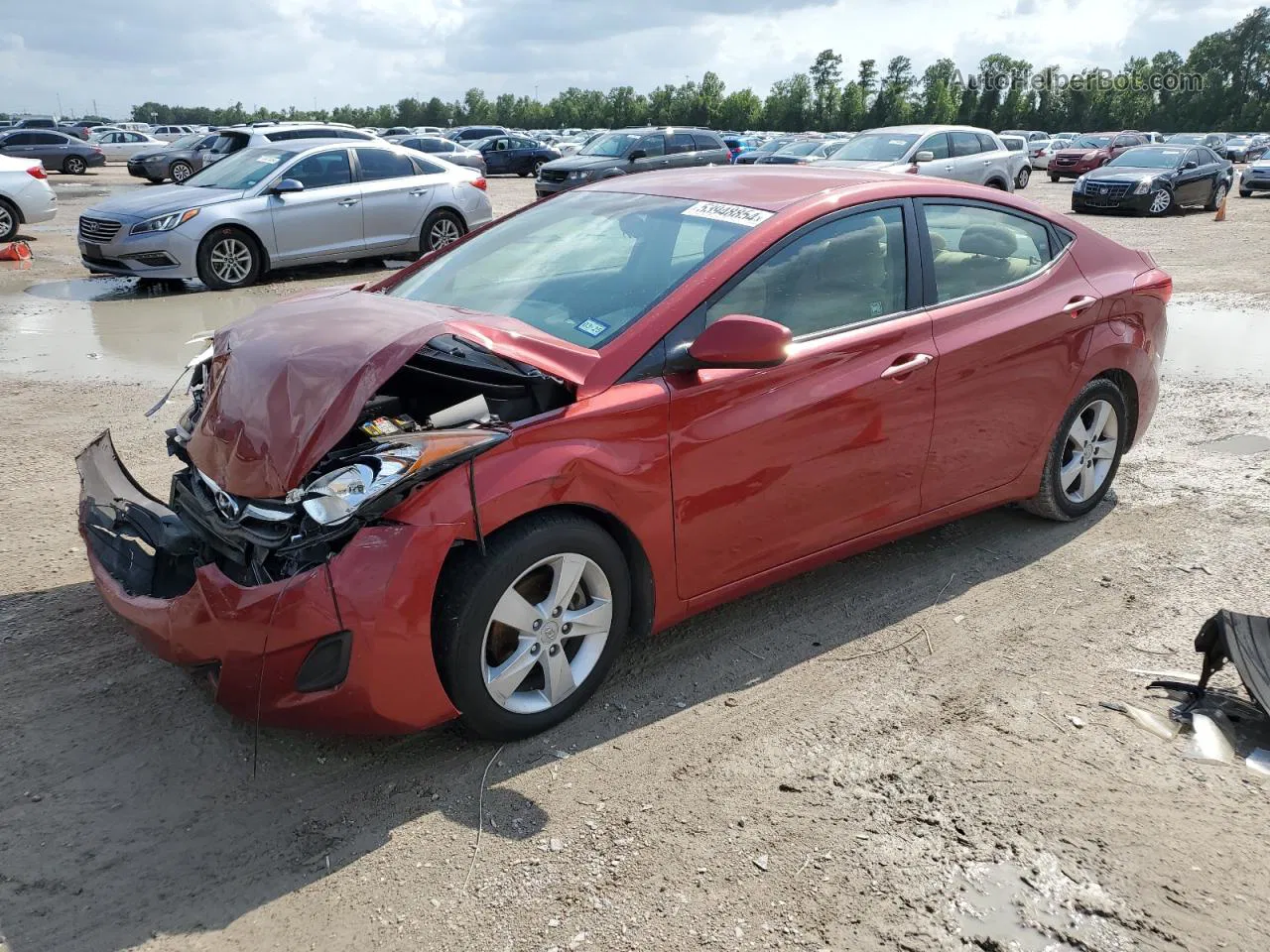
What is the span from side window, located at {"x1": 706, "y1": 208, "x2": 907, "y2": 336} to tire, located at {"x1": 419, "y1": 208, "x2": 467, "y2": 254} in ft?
32.4

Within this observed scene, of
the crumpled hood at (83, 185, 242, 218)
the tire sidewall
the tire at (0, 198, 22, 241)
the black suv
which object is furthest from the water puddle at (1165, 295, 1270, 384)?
the tire at (0, 198, 22, 241)

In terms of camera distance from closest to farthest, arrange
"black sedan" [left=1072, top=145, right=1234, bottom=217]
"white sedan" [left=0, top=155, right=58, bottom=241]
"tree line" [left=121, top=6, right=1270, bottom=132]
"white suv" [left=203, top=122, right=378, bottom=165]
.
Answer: "white sedan" [left=0, top=155, right=58, bottom=241] → "white suv" [left=203, top=122, right=378, bottom=165] → "black sedan" [left=1072, top=145, right=1234, bottom=217] → "tree line" [left=121, top=6, right=1270, bottom=132]

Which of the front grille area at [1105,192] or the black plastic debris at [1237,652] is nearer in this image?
the black plastic debris at [1237,652]

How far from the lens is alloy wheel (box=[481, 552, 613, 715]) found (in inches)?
123

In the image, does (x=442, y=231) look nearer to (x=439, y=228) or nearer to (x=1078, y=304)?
(x=439, y=228)

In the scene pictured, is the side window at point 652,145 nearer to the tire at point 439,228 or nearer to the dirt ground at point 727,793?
the tire at point 439,228

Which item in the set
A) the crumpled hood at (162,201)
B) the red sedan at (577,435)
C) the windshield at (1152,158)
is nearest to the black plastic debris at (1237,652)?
the red sedan at (577,435)

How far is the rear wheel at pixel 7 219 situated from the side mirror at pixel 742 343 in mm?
15094

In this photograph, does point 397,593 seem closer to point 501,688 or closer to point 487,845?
point 501,688

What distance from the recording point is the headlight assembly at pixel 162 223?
11.2m

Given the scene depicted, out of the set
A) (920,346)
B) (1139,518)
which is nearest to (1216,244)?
(1139,518)

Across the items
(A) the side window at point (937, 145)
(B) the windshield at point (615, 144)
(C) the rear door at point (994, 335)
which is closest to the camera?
(C) the rear door at point (994, 335)

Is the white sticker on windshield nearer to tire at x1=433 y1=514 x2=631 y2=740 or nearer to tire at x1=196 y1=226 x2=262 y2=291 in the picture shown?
tire at x1=433 y1=514 x2=631 y2=740

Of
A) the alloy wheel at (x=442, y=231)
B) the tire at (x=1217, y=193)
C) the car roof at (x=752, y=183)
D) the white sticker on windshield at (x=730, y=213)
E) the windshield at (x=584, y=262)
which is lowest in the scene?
the tire at (x=1217, y=193)
